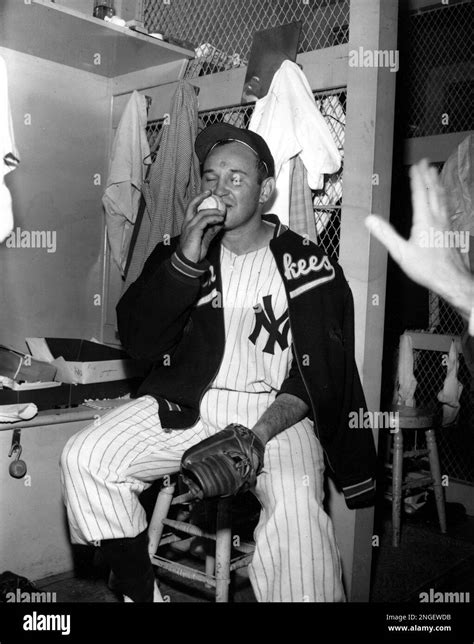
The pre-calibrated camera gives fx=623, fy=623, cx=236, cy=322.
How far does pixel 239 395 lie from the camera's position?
5.94 ft

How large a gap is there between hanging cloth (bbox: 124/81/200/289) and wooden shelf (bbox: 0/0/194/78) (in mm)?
373

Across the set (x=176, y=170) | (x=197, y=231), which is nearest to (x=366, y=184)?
(x=197, y=231)

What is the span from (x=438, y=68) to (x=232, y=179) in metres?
2.36

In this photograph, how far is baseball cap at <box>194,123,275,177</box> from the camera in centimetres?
194

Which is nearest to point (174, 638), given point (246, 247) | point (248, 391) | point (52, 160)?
point (248, 391)

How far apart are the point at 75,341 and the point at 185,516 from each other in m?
0.95

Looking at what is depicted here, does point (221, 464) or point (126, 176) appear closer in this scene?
point (221, 464)

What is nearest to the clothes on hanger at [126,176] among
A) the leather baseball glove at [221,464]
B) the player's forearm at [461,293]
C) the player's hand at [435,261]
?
the player's hand at [435,261]

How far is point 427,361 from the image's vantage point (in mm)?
3584

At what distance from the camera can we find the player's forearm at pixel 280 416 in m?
1.64

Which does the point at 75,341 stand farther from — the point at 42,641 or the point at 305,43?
the point at 305,43

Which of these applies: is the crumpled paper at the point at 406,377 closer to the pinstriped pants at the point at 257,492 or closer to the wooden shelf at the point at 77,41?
the pinstriped pants at the point at 257,492

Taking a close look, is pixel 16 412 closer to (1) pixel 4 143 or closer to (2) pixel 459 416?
(1) pixel 4 143

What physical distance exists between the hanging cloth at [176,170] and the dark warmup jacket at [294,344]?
73 centimetres
